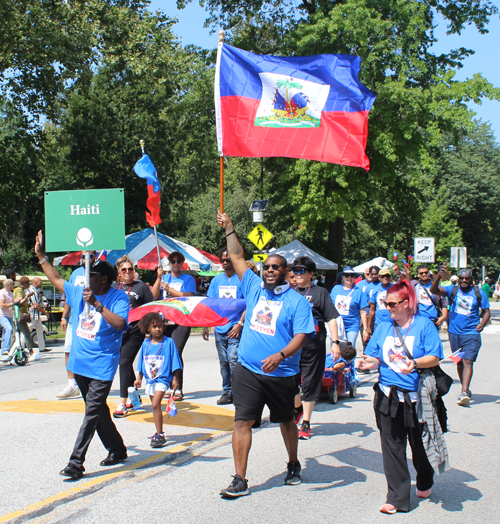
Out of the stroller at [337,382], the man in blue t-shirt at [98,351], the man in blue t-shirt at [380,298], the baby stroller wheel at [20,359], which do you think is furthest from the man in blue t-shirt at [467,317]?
the baby stroller wheel at [20,359]

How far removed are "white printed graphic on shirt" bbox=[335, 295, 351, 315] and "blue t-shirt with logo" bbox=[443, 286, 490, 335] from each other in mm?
1779

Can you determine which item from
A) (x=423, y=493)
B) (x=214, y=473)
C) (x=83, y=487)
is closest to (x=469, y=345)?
(x=423, y=493)

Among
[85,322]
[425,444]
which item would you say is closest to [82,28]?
[85,322]

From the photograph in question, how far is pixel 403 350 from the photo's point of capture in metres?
4.89

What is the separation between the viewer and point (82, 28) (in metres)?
24.7

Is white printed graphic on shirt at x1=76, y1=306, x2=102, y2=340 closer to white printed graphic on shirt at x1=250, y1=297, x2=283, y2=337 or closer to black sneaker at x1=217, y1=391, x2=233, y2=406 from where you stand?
white printed graphic on shirt at x1=250, y1=297, x2=283, y2=337

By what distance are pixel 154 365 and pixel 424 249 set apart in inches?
643

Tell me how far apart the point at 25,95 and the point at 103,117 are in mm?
5898

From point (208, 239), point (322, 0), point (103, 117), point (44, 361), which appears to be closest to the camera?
point (44, 361)

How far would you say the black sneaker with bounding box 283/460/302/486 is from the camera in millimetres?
5320

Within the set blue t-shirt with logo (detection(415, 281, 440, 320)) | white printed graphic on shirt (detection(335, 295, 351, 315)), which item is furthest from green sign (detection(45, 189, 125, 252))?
blue t-shirt with logo (detection(415, 281, 440, 320))

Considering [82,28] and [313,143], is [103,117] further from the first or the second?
[313,143]

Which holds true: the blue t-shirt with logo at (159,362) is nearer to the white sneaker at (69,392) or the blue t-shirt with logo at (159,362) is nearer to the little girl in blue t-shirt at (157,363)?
the little girl in blue t-shirt at (157,363)

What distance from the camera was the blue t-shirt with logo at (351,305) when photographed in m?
10.8
